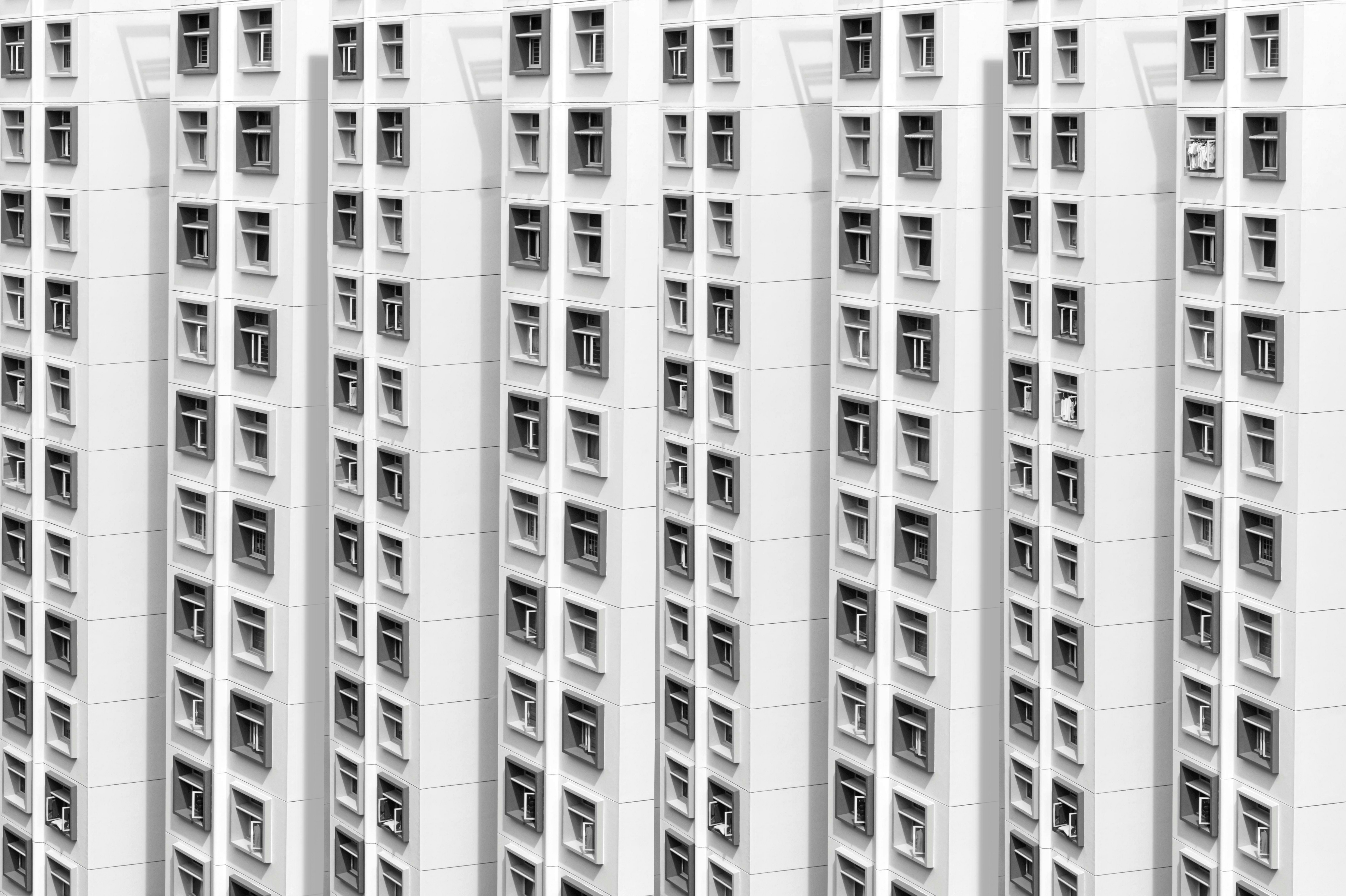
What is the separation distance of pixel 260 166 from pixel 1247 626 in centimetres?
2990

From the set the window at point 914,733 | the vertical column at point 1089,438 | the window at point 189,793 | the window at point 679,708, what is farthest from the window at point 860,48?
the window at point 189,793

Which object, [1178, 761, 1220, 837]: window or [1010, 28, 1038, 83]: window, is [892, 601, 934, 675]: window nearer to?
[1178, 761, 1220, 837]: window

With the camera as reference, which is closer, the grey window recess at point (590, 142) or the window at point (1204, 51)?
the grey window recess at point (590, 142)

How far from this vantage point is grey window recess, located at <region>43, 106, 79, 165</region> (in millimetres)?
68562

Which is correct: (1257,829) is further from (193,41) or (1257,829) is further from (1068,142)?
(193,41)

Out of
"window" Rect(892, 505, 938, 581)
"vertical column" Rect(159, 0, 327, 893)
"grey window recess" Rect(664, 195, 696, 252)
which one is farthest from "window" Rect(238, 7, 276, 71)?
"window" Rect(892, 505, 938, 581)

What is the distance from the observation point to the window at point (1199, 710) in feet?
201

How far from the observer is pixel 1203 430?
6128 cm

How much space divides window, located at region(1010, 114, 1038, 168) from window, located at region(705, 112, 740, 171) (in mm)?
8061

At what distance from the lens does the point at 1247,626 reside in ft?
196

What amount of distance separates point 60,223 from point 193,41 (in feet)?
29.7

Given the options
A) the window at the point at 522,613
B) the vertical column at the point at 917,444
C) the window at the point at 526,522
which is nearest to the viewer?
the window at the point at 526,522

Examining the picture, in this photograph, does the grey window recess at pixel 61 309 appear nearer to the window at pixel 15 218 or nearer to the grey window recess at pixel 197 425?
the window at pixel 15 218

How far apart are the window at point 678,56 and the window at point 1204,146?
14.8 m
